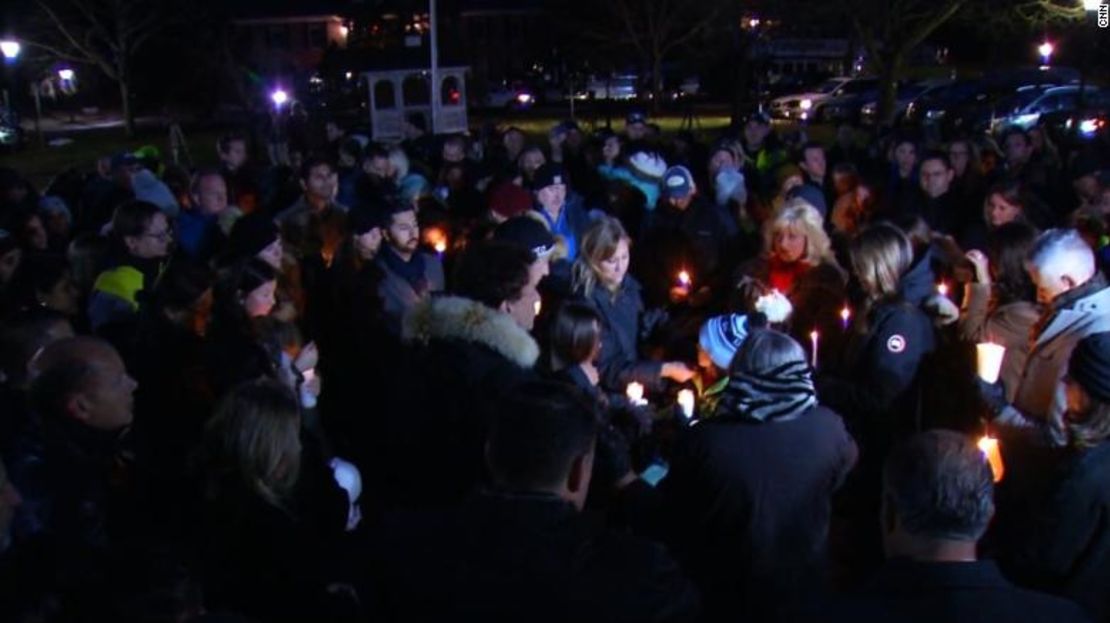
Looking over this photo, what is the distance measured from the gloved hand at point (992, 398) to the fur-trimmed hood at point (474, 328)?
1956 mm

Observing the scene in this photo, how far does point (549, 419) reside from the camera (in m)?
2.69

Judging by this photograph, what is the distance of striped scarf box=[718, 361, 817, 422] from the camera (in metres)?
3.53

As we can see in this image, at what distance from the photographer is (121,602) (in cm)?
240

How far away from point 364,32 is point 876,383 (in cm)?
3692

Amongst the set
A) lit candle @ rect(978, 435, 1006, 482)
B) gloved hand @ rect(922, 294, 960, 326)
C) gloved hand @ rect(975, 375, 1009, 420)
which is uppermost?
gloved hand @ rect(922, 294, 960, 326)

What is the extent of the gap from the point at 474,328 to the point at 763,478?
1.13 metres

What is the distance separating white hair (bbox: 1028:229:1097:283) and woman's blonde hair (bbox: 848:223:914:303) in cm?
63

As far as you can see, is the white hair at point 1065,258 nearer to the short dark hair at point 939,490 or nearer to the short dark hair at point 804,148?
the short dark hair at point 939,490

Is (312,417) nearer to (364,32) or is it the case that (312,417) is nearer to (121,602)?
(121,602)

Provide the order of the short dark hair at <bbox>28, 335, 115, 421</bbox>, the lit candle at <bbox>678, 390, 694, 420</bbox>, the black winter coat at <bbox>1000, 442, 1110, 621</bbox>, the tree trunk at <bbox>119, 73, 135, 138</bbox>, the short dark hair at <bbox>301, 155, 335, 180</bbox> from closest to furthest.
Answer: the black winter coat at <bbox>1000, 442, 1110, 621</bbox>, the short dark hair at <bbox>28, 335, 115, 421</bbox>, the lit candle at <bbox>678, 390, 694, 420</bbox>, the short dark hair at <bbox>301, 155, 335, 180</bbox>, the tree trunk at <bbox>119, 73, 135, 138</bbox>

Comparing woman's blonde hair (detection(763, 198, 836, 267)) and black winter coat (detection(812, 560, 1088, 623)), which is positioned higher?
woman's blonde hair (detection(763, 198, 836, 267))

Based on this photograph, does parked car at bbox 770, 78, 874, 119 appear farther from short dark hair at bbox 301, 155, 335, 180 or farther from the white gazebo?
short dark hair at bbox 301, 155, 335, 180

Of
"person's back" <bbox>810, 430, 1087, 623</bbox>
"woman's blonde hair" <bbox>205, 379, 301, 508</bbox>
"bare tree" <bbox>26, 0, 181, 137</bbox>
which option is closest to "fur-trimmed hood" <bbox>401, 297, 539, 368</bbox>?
"woman's blonde hair" <bbox>205, 379, 301, 508</bbox>

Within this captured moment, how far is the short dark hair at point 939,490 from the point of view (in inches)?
104
